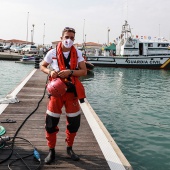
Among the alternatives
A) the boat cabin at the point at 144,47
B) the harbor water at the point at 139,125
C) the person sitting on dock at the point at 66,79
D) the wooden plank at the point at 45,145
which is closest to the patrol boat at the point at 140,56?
the boat cabin at the point at 144,47

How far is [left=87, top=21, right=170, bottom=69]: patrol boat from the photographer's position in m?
34.2

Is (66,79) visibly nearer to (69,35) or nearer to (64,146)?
(69,35)

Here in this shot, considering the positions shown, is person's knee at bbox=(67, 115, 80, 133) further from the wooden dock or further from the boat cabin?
the boat cabin

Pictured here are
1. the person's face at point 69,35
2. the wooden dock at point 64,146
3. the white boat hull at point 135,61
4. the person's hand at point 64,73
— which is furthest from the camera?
the white boat hull at point 135,61

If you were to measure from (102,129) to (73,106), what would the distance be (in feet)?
6.45

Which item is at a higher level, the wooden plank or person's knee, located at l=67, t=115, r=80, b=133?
person's knee, located at l=67, t=115, r=80, b=133

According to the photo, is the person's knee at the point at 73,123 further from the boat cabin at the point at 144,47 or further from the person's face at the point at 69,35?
the boat cabin at the point at 144,47

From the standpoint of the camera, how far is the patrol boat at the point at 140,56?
3422 cm

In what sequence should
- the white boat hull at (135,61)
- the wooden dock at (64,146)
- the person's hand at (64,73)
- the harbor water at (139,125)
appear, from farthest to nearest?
the white boat hull at (135,61) → the harbor water at (139,125) → the wooden dock at (64,146) → the person's hand at (64,73)

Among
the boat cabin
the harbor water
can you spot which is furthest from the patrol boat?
the harbor water

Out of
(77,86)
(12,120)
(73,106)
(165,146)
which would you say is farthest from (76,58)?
(165,146)

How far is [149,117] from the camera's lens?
962cm

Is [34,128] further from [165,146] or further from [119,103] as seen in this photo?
[119,103]

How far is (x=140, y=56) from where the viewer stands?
34.5 meters
